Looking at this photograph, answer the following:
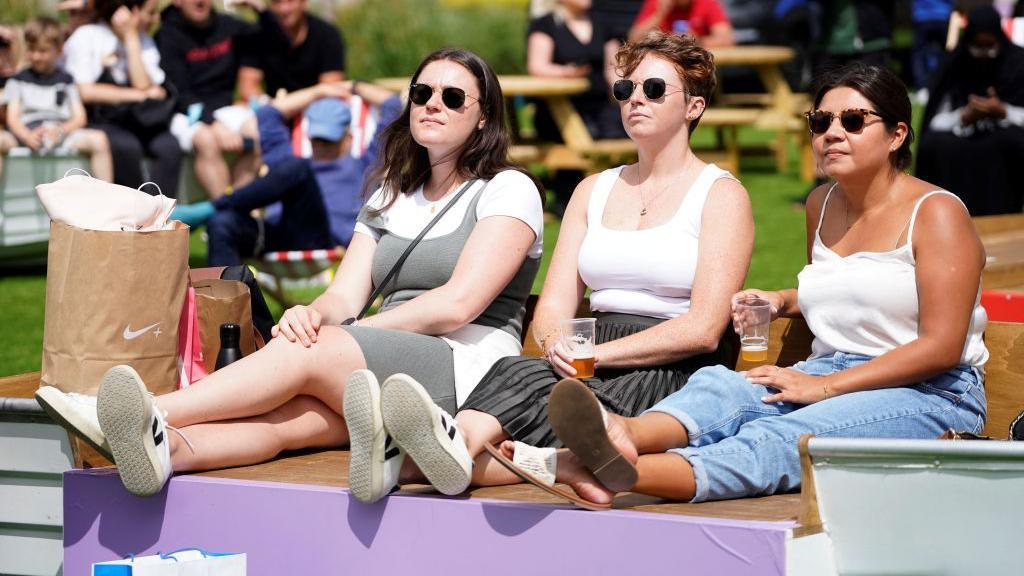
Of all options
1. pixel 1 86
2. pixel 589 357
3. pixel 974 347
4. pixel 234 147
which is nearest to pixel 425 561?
pixel 589 357

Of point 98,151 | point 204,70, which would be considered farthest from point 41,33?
point 204,70

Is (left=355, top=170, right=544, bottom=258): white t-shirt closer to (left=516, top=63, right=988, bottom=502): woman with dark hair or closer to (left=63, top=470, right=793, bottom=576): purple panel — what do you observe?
(left=516, top=63, right=988, bottom=502): woman with dark hair

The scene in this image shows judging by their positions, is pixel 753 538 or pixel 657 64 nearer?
pixel 753 538

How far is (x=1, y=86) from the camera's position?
10.0 meters

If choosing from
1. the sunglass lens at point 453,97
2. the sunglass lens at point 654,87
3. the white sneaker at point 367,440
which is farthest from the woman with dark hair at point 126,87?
the white sneaker at point 367,440

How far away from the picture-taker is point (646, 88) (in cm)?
401

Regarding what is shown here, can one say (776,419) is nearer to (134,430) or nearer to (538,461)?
(538,461)

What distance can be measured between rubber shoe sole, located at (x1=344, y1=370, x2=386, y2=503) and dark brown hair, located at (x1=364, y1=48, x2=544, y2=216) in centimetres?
111

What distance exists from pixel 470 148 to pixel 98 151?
5748 millimetres

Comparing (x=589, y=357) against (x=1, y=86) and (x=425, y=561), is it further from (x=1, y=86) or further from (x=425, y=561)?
(x=1, y=86)

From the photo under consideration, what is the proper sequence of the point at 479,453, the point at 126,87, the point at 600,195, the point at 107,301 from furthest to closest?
1. the point at 126,87
2. the point at 600,195
3. the point at 107,301
4. the point at 479,453

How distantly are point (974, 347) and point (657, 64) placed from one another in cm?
119

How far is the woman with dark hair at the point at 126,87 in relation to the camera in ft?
31.3

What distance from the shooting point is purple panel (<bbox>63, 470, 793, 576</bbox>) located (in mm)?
3145
